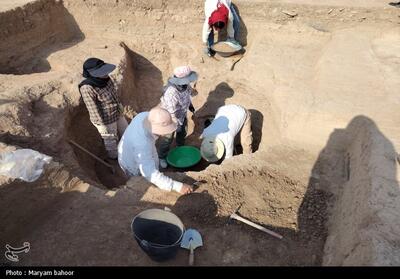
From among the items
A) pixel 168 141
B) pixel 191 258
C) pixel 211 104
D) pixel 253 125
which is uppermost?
pixel 191 258

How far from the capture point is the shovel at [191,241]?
403 cm

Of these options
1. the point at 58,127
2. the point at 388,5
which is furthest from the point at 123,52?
the point at 388,5

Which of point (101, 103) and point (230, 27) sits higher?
point (230, 27)

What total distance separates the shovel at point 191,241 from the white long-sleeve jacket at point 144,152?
63cm

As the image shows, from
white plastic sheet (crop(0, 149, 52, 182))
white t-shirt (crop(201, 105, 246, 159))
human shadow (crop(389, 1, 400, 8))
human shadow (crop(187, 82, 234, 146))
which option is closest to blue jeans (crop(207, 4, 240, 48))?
human shadow (crop(187, 82, 234, 146))

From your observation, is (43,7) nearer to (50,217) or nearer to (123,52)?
(123,52)

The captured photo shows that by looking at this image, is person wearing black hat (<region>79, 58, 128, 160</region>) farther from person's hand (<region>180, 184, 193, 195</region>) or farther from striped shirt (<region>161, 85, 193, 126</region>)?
person's hand (<region>180, 184, 193, 195</region>)

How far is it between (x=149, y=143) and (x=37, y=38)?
5471mm

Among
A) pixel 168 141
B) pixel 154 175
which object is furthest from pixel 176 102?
pixel 154 175

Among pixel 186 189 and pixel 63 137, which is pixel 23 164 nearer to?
pixel 63 137

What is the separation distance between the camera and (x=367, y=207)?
362cm

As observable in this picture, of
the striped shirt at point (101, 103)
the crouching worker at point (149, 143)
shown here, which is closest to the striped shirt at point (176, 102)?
the striped shirt at point (101, 103)

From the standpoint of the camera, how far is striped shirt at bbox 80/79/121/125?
5.38 m

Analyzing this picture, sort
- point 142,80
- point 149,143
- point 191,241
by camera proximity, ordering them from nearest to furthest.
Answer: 1. point 191,241
2. point 149,143
3. point 142,80
